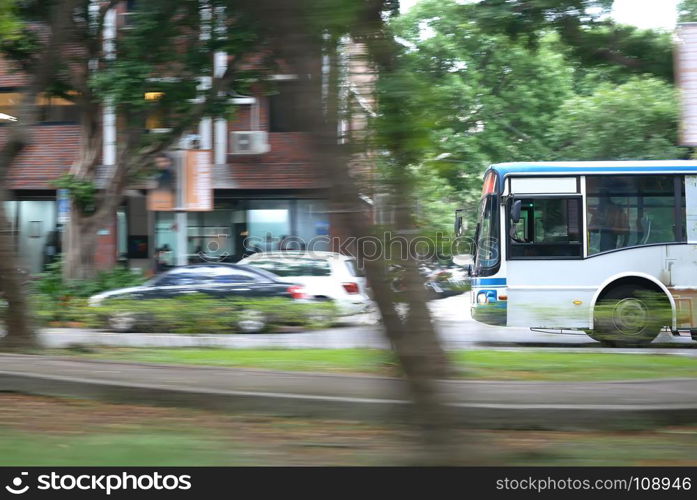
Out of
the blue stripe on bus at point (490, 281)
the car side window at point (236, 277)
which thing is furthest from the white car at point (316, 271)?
the blue stripe on bus at point (490, 281)

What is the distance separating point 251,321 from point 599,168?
269 inches

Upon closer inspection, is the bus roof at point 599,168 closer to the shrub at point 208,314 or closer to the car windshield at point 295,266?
A: the shrub at point 208,314

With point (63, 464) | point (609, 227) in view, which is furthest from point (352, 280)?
point (63, 464)

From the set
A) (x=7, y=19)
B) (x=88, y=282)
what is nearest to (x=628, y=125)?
(x=88, y=282)

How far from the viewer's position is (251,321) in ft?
37.4

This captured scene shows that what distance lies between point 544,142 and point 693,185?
16669 mm

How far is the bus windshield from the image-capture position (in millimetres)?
14180

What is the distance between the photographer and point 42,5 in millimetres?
13227

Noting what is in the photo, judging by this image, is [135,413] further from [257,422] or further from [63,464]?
[63,464]

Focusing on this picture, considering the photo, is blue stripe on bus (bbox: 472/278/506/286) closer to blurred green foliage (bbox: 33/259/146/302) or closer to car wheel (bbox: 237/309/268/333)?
car wheel (bbox: 237/309/268/333)

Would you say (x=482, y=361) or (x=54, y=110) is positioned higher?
(x=54, y=110)

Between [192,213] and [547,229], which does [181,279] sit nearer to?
[547,229]

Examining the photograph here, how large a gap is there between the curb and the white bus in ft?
25.3

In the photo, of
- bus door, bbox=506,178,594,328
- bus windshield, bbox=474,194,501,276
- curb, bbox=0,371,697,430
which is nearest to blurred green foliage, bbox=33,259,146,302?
bus windshield, bbox=474,194,501,276
